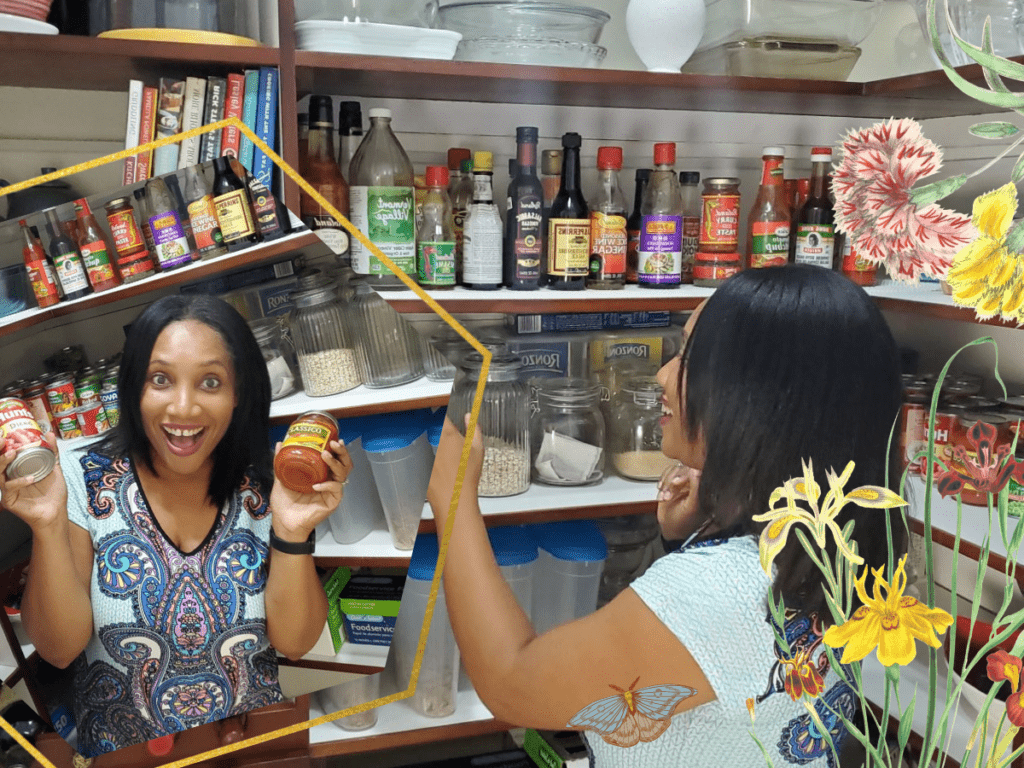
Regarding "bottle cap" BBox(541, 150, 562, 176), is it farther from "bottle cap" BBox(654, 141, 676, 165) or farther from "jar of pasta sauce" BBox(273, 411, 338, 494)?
"jar of pasta sauce" BBox(273, 411, 338, 494)

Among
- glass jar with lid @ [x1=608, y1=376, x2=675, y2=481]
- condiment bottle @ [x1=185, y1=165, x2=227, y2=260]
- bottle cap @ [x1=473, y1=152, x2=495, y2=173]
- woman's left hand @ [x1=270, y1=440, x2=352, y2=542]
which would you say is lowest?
glass jar with lid @ [x1=608, y1=376, x2=675, y2=481]

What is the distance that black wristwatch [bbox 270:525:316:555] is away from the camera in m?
0.66

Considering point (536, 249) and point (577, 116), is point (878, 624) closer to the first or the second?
point (536, 249)

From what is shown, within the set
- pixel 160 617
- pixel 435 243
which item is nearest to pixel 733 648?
pixel 160 617

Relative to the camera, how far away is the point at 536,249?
128 centimetres

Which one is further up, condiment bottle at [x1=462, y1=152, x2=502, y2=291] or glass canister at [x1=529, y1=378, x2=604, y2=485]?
Result: condiment bottle at [x1=462, y1=152, x2=502, y2=291]

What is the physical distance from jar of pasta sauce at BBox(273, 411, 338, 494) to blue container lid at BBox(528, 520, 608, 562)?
647 millimetres

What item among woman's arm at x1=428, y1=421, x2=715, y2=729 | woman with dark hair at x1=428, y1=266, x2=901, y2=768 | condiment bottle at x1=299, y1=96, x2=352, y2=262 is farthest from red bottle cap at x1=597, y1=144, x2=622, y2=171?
woman's arm at x1=428, y1=421, x2=715, y2=729

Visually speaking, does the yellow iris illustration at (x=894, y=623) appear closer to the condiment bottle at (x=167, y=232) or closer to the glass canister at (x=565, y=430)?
the condiment bottle at (x=167, y=232)

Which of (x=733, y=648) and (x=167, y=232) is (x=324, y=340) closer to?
(x=167, y=232)

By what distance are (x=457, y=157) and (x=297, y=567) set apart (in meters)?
0.82

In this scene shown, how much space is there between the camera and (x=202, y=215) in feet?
2.02

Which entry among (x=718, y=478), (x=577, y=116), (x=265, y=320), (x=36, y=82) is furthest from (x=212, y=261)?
(x=577, y=116)

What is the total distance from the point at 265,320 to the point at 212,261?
6cm
